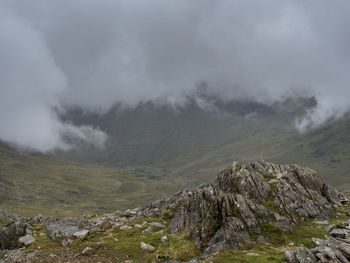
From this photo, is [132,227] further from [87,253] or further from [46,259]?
[46,259]

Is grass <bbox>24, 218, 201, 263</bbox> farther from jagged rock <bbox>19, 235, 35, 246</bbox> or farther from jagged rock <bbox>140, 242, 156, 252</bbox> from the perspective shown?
jagged rock <bbox>19, 235, 35, 246</bbox>

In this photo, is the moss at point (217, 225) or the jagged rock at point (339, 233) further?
the moss at point (217, 225)

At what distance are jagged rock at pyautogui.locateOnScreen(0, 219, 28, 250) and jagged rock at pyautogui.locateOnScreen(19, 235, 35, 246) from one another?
14.7 inches

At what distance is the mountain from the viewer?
2272 centimetres

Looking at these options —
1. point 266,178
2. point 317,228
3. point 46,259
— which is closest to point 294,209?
point 317,228

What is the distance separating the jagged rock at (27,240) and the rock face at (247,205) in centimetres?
1592

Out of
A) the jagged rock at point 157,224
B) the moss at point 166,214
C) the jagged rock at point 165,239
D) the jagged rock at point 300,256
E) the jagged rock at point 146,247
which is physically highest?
the moss at point 166,214

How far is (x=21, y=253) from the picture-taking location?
29297 mm

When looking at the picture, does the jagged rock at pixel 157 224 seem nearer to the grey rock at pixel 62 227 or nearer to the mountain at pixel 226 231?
the mountain at pixel 226 231

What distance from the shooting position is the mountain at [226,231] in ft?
74.5

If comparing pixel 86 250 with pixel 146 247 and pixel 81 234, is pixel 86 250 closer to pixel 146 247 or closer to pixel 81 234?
pixel 81 234

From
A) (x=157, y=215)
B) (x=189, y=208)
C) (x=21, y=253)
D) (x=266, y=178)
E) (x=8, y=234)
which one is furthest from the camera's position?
(x=157, y=215)

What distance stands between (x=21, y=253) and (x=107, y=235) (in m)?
9.43

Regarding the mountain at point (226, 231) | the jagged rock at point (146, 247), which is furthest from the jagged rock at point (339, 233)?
the jagged rock at point (146, 247)
